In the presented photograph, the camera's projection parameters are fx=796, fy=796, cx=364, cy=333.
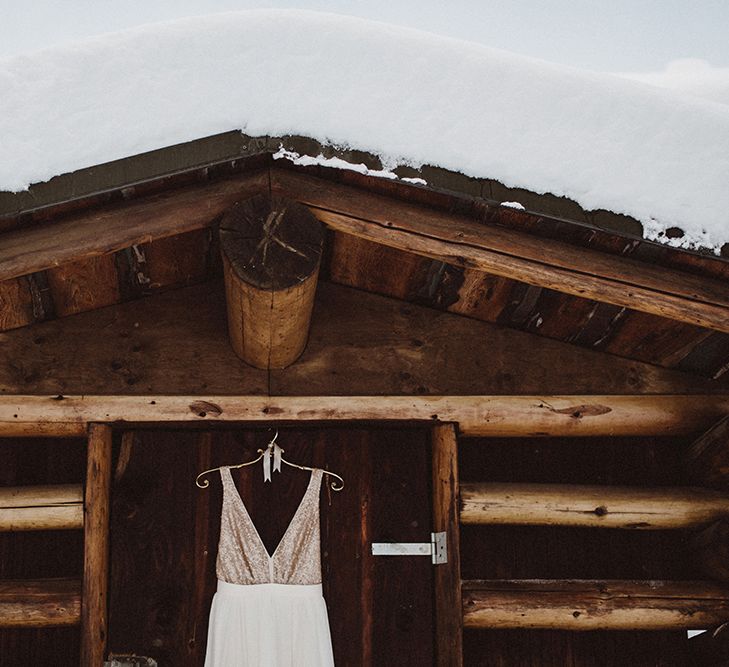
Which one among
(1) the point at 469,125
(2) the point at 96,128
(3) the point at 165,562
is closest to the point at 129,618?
(3) the point at 165,562

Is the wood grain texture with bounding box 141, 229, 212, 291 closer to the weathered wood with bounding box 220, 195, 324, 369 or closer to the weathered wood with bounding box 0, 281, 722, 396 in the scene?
the weathered wood with bounding box 0, 281, 722, 396

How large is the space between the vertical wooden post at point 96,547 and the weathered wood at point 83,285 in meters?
0.61

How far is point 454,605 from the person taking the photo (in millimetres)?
3777

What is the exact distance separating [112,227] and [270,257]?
2.25 ft

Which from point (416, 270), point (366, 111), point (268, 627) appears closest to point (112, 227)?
point (366, 111)

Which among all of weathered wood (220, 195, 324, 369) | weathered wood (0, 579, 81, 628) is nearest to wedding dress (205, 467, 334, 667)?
weathered wood (0, 579, 81, 628)

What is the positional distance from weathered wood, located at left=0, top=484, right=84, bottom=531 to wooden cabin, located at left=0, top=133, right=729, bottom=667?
10mm

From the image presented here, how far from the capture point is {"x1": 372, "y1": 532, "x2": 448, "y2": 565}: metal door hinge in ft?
12.7

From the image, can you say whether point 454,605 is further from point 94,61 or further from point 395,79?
point 94,61

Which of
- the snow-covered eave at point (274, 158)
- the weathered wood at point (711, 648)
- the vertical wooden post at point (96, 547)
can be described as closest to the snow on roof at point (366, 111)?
the snow-covered eave at point (274, 158)

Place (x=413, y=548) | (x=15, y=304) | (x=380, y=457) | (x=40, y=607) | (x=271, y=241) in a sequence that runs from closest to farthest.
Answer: (x=271, y=241), (x=40, y=607), (x=15, y=304), (x=413, y=548), (x=380, y=457)

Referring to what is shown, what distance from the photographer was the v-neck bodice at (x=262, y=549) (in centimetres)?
381

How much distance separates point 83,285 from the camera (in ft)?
12.5

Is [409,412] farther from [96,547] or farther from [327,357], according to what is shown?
[96,547]
